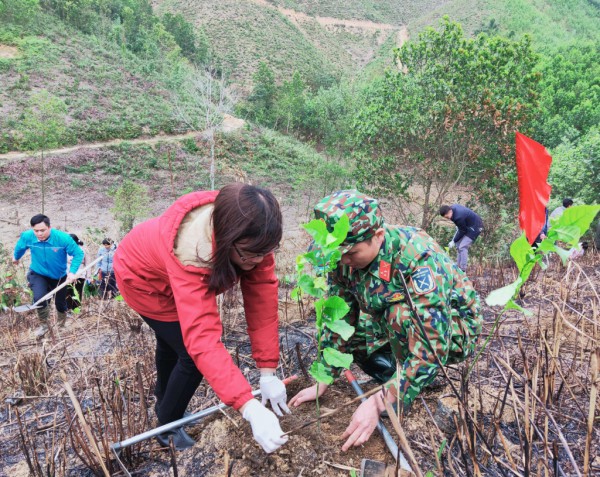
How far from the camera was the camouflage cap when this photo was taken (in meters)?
1.38

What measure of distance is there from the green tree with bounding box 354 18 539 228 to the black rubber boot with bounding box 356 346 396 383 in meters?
7.77

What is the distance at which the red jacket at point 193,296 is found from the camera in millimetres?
1310

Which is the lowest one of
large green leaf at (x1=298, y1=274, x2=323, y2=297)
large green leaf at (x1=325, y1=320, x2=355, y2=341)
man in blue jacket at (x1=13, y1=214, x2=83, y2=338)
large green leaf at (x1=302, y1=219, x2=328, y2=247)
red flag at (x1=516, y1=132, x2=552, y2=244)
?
man in blue jacket at (x1=13, y1=214, x2=83, y2=338)

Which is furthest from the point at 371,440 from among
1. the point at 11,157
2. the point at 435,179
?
the point at 11,157

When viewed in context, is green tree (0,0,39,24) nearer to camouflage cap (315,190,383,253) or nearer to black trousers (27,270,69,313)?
black trousers (27,270,69,313)

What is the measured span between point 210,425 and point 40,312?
335 cm

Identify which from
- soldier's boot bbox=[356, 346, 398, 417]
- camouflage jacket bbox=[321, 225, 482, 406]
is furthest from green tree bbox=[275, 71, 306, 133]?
camouflage jacket bbox=[321, 225, 482, 406]

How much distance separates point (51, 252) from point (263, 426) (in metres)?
3.55

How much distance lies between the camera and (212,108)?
22719 millimetres

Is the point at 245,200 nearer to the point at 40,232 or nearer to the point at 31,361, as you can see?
the point at 31,361

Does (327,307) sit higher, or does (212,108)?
(327,307)

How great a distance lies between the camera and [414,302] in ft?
4.92

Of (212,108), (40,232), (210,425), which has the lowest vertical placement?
(212,108)

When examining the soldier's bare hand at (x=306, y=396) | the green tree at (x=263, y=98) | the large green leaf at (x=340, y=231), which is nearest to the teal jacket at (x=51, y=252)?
the soldier's bare hand at (x=306, y=396)
